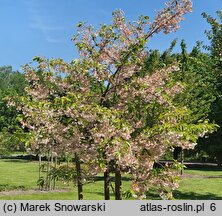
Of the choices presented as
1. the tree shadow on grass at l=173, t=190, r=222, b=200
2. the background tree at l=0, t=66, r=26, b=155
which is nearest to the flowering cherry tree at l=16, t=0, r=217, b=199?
the background tree at l=0, t=66, r=26, b=155

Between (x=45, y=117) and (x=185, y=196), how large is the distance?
14504mm

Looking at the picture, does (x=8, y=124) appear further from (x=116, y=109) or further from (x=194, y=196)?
(x=116, y=109)

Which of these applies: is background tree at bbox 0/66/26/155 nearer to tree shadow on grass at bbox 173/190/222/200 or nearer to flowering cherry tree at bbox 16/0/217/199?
flowering cherry tree at bbox 16/0/217/199

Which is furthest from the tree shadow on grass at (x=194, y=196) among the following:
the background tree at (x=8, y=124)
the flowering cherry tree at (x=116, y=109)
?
the flowering cherry tree at (x=116, y=109)

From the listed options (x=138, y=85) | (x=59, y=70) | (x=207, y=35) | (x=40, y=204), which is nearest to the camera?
(x=40, y=204)

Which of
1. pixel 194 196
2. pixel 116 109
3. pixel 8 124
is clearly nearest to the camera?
pixel 116 109

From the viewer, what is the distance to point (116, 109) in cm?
830

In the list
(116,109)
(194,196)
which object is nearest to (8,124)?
(194,196)

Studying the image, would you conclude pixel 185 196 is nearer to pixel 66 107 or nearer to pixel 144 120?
pixel 144 120

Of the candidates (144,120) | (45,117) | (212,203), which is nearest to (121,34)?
(144,120)

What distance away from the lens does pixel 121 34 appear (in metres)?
9.16

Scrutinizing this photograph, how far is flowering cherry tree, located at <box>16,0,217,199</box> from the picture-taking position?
7648 millimetres

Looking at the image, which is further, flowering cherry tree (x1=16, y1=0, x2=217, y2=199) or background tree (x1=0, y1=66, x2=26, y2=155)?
background tree (x1=0, y1=66, x2=26, y2=155)

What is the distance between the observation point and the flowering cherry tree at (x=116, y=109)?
7648mm
